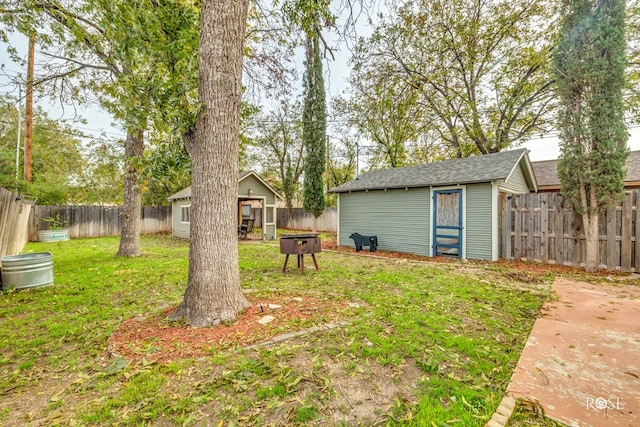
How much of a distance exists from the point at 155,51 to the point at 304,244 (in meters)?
4.05

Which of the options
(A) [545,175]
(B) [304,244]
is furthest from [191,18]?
(A) [545,175]

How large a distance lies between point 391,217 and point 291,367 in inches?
326

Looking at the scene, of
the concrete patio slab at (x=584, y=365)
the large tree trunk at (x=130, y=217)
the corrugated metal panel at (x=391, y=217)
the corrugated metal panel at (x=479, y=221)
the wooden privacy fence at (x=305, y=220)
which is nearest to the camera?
the concrete patio slab at (x=584, y=365)

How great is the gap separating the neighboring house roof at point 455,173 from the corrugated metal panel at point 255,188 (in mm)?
4502

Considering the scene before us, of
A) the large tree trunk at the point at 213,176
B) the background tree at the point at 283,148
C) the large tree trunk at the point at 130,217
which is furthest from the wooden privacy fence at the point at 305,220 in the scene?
the large tree trunk at the point at 213,176

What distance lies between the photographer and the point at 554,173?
1345cm

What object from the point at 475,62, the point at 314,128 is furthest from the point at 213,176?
the point at 475,62

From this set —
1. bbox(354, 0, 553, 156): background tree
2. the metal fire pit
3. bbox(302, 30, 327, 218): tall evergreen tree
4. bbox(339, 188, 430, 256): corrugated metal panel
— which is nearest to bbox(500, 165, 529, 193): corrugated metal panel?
bbox(339, 188, 430, 256): corrugated metal panel

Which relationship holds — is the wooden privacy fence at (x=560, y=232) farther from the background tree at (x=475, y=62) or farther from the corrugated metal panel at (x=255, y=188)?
the corrugated metal panel at (x=255, y=188)

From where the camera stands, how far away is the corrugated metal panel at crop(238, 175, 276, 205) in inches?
524

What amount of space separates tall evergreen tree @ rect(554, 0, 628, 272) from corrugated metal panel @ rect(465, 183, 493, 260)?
5.81 feet

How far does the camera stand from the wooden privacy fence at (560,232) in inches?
237

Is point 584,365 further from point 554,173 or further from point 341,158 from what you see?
point 341,158

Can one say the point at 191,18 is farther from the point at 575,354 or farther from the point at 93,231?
the point at 93,231
